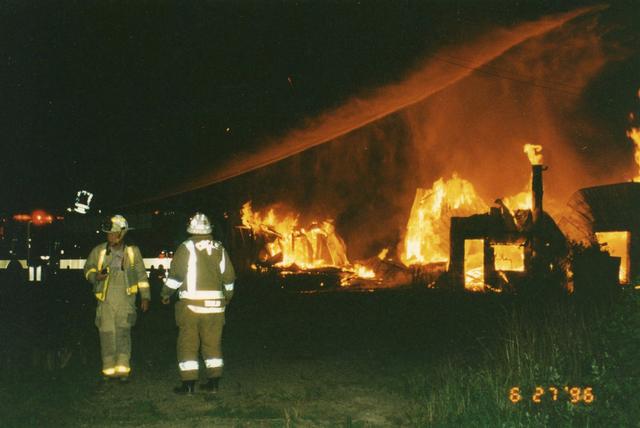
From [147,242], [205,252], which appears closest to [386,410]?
[205,252]

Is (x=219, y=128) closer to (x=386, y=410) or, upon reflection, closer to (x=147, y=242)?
(x=147, y=242)

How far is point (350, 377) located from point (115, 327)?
276 centimetres

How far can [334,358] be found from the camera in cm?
859

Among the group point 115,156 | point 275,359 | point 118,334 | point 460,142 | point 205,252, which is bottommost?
point 275,359

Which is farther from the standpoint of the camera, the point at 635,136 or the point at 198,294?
the point at 635,136

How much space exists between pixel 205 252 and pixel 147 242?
14356 mm

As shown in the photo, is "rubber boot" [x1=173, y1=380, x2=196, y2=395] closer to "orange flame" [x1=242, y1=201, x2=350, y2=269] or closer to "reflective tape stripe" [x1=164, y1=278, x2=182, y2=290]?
"reflective tape stripe" [x1=164, y1=278, x2=182, y2=290]

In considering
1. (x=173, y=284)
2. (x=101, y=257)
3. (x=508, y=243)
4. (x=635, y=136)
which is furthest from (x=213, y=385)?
(x=635, y=136)

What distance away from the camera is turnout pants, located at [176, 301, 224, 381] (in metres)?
6.43

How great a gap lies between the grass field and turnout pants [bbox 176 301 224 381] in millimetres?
294

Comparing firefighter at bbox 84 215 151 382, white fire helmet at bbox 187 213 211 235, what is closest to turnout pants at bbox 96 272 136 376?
firefighter at bbox 84 215 151 382

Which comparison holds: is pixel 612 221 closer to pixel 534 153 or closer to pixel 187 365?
pixel 534 153

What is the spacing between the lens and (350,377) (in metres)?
7.30
